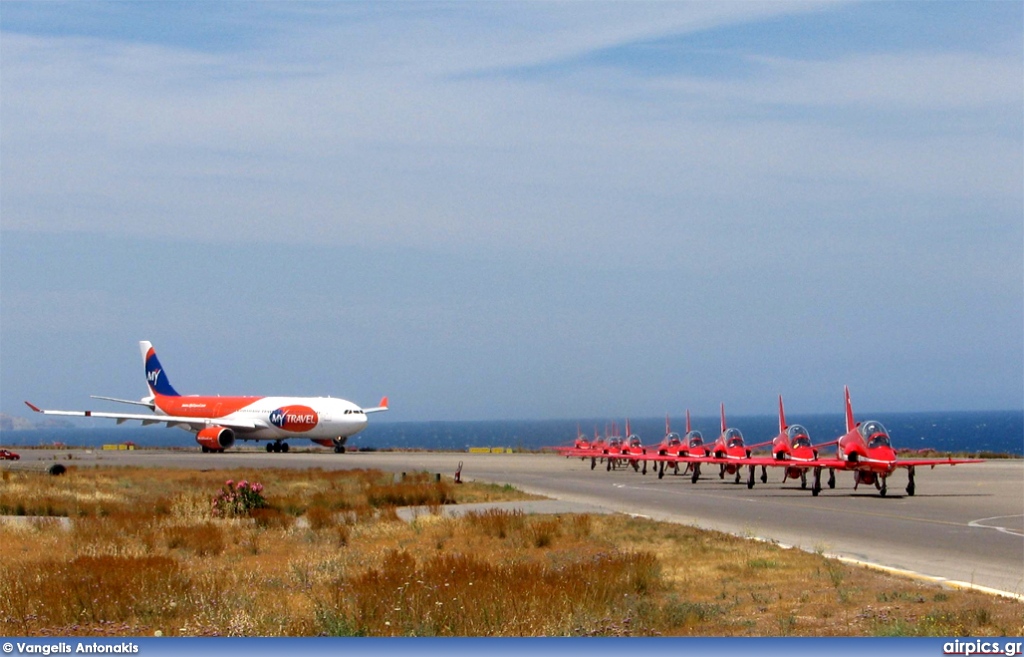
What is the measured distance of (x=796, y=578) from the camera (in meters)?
14.1

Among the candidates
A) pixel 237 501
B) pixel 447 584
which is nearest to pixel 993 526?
pixel 447 584

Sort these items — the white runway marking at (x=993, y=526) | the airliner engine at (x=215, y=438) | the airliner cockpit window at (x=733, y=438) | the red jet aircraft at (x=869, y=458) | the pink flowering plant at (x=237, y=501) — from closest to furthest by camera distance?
the white runway marking at (x=993, y=526) → the pink flowering plant at (x=237, y=501) → the red jet aircraft at (x=869, y=458) → the airliner cockpit window at (x=733, y=438) → the airliner engine at (x=215, y=438)

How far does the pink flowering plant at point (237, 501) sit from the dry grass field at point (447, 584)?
2.14 m

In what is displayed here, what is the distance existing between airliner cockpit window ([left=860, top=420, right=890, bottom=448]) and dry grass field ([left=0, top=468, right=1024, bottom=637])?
9537 millimetres

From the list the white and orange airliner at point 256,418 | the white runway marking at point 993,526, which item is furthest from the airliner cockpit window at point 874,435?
the white and orange airliner at point 256,418

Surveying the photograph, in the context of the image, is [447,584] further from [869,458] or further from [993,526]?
[869,458]

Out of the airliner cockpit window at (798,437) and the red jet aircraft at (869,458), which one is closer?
the red jet aircraft at (869,458)

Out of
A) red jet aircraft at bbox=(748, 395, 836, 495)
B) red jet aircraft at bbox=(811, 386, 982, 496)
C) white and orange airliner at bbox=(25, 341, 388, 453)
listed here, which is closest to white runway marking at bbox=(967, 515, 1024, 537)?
red jet aircraft at bbox=(811, 386, 982, 496)

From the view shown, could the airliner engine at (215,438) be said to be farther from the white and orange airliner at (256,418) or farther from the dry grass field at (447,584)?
the dry grass field at (447,584)

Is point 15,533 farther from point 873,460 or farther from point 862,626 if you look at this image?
point 873,460

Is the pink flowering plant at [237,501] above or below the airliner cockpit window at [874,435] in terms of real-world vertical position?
below

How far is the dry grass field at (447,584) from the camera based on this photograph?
10.3 m

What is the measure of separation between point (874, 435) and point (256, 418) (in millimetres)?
47811

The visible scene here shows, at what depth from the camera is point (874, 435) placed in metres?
29.3
